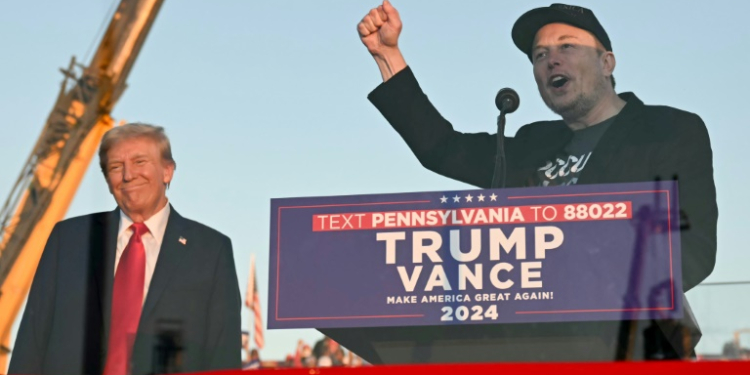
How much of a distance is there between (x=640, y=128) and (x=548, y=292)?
2.79 feet

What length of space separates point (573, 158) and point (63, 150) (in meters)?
2.39

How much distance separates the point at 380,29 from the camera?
6.81 metres

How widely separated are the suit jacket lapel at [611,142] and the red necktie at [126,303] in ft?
6.87

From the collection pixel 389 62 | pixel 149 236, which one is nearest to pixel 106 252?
pixel 149 236

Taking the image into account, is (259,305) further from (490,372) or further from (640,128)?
(640,128)

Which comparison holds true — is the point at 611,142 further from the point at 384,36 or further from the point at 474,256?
the point at 384,36

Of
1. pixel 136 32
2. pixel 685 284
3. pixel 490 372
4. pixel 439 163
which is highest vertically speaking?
pixel 136 32

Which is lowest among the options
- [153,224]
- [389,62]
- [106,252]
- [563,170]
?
[106,252]

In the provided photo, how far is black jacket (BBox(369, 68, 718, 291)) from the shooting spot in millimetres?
5992

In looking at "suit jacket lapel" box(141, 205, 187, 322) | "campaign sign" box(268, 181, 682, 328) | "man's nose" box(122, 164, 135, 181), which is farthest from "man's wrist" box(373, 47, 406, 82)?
"man's nose" box(122, 164, 135, 181)

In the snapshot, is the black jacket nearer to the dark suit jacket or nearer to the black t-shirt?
the black t-shirt

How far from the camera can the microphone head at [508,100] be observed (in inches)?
253

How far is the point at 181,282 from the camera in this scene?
22.0 ft

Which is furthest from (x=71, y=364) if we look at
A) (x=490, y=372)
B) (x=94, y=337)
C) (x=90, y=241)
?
(x=490, y=372)
